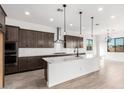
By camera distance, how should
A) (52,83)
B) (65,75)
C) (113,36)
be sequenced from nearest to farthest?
1. (52,83)
2. (65,75)
3. (113,36)

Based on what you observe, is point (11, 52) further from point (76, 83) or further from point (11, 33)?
point (76, 83)

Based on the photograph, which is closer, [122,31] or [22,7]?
[22,7]

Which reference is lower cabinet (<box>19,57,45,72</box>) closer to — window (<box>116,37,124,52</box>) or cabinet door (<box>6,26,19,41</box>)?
cabinet door (<box>6,26,19,41</box>)

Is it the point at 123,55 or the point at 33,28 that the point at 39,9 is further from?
the point at 123,55

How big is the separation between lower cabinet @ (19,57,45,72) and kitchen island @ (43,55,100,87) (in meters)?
1.53

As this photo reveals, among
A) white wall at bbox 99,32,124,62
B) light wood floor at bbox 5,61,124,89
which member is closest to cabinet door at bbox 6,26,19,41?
light wood floor at bbox 5,61,124,89

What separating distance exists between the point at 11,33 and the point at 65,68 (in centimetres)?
311

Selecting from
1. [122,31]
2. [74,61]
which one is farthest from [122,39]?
[74,61]

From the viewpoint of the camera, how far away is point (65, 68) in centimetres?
383

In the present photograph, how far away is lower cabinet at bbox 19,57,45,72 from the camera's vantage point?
5131mm

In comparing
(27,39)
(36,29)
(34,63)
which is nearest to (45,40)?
(36,29)

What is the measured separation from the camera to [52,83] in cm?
342

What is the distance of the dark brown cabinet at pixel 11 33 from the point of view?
457cm
